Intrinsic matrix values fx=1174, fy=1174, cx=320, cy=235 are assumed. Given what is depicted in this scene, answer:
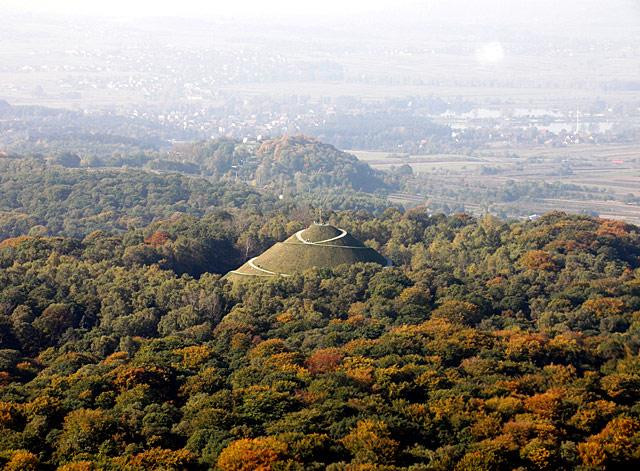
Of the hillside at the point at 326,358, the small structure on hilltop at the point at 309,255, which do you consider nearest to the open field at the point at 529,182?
the small structure on hilltop at the point at 309,255

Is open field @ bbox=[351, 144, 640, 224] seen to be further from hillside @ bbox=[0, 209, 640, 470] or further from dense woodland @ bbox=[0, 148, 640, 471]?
hillside @ bbox=[0, 209, 640, 470]

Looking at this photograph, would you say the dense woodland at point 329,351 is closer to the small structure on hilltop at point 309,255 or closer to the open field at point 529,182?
the small structure on hilltop at point 309,255

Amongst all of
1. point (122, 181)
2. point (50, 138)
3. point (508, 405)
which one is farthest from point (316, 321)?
point (50, 138)

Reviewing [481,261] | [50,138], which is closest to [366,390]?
[481,261]

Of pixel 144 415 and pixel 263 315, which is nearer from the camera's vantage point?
pixel 144 415

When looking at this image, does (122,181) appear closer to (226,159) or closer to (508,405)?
(226,159)

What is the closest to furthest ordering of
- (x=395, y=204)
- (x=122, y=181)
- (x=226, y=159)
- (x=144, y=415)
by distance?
(x=144, y=415)
(x=122, y=181)
(x=395, y=204)
(x=226, y=159)

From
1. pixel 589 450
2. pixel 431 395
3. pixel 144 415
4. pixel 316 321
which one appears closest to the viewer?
pixel 589 450

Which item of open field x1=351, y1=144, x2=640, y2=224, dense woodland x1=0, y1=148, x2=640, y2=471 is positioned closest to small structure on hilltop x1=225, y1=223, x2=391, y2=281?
dense woodland x1=0, y1=148, x2=640, y2=471
